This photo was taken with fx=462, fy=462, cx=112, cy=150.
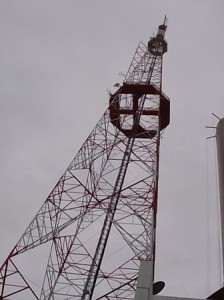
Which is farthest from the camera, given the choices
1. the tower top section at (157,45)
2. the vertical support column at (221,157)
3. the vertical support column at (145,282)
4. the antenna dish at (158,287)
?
the tower top section at (157,45)

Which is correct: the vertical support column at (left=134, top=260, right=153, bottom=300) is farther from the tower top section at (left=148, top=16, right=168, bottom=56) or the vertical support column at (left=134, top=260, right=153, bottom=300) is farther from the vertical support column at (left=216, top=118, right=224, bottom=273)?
the tower top section at (left=148, top=16, right=168, bottom=56)

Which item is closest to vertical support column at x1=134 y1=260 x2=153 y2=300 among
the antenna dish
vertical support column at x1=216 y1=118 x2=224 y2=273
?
the antenna dish

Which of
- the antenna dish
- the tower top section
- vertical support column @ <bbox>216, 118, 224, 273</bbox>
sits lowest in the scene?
the antenna dish

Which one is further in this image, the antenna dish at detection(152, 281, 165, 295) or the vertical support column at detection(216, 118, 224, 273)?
the vertical support column at detection(216, 118, 224, 273)

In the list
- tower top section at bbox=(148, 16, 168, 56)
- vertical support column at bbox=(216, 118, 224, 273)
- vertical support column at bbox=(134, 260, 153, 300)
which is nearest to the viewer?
vertical support column at bbox=(134, 260, 153, 300)

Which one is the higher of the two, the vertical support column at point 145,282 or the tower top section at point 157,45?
the tower top section at point 157,45

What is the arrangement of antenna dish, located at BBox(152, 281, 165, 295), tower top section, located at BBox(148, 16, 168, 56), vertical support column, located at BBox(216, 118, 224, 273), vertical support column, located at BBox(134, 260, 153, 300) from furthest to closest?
tower top section, located at BBox(148, 16, 168, 56) < vertical support column, located at BBox(216, 118, 224, 273) < antenna dish, located at BBox(152, 281, 165, 295) < vertical support column, located at BBox(134, 260, 153, 300)

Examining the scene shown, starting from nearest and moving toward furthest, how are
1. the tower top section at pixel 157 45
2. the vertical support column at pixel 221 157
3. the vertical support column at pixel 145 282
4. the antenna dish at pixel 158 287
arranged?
the vertical support column at pixel 145 282 < the antenna dish at pixel 158 287 < the vertical support column at pixel 221 157 < the tower top section at pixel 157 45

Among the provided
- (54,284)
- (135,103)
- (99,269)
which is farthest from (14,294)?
(135,103)

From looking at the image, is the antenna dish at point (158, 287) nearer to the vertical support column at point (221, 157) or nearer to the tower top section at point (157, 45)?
the vertical support column at point (221, 157)

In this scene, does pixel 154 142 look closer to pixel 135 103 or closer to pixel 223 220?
pixel 135 103

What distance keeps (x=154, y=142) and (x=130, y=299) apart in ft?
46.5

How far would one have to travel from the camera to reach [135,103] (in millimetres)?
36938

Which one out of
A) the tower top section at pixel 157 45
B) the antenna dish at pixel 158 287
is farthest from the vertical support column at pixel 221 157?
the tower top section at pixel 157 45
